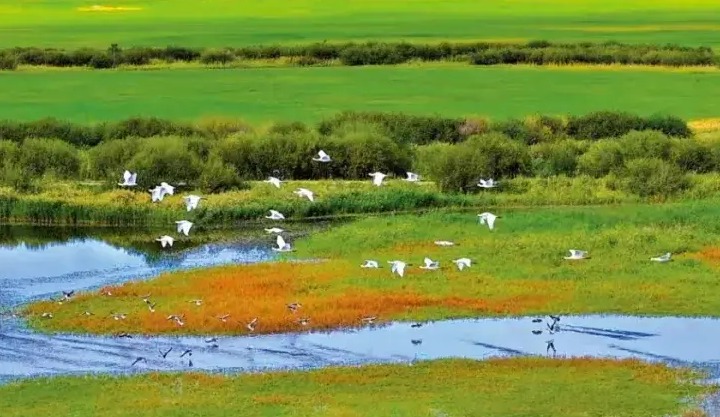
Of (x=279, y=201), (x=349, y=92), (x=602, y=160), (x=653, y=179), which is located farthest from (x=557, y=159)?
(x=349, y=92)

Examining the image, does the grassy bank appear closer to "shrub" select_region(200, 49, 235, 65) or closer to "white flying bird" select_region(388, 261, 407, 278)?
"white flying bird" select_region(388, 261, 407, 278)

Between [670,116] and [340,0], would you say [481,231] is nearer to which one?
[670,116]

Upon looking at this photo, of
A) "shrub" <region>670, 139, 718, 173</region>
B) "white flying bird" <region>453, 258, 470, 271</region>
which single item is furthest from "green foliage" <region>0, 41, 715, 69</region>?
"white flying bird" <region>453, 258, 470, 271</region>

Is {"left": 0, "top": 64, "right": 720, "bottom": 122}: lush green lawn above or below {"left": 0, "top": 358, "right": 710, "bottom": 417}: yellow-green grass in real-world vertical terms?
below

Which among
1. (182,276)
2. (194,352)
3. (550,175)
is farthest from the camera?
(550,175)

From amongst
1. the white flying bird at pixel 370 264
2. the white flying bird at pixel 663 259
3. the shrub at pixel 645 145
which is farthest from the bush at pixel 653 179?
the white flying bird at pixel 370 264

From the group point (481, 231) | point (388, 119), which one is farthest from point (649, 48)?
point (481, 231)

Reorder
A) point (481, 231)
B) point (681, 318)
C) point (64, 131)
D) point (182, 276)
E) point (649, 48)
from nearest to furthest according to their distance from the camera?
1. point (681, 318)
2. point (182, 276)
3. point (481, 231)
4. point (64, 131)
5. point (649, 48)

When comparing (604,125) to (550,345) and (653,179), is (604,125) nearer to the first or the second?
(653,179)
